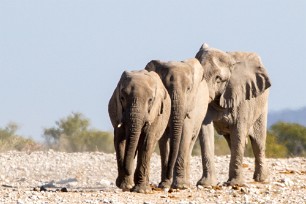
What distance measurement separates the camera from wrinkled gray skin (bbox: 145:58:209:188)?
17.1 metres

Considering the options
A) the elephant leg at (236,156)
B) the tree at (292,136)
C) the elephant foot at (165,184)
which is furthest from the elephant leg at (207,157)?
the tree at (292,136)

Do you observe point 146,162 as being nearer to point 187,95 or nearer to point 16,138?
point 187,95

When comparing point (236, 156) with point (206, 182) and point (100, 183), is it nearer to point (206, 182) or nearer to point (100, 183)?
point (206, 182)

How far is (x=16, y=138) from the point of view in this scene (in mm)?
32656

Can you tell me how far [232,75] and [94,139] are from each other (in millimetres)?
17360

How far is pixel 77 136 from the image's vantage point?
36938 millimetres

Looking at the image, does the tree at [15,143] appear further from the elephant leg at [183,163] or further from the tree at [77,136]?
the elephant leg at [183,163]

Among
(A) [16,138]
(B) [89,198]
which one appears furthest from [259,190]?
(A) [16,138]

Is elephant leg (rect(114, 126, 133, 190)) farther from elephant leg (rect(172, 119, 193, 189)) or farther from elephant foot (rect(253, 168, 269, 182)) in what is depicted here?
elephant foot (rect(253, 168, 269, 182))

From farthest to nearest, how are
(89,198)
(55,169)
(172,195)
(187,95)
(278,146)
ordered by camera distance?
1. (278,146)
2. (55,169)
3. (187,95)
4. (172,195)
5. (89,198)

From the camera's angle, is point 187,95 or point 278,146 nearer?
point 187,95

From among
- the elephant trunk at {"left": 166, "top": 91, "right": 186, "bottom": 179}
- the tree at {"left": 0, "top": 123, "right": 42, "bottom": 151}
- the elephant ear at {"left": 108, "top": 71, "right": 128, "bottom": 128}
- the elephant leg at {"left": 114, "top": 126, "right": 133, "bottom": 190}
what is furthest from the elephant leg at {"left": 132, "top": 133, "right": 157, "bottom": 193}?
the tree at {"left": 0, "top": 123, "right": 42, "bottom": 151}

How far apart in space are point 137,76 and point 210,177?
135 inches

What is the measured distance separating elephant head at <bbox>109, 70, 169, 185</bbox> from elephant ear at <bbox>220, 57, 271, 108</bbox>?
363cm
